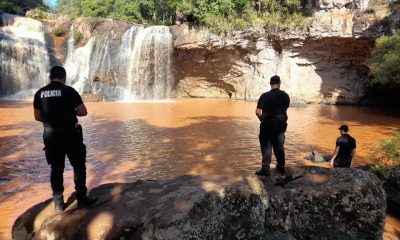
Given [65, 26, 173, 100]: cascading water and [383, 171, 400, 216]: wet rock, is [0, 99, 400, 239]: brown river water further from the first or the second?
[65, 26, 173, 100]: cascading water

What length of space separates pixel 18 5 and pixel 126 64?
58.5ft

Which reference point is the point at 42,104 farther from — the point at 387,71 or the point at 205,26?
the point at 205,26

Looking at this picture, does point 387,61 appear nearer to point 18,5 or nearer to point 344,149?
point 344,149

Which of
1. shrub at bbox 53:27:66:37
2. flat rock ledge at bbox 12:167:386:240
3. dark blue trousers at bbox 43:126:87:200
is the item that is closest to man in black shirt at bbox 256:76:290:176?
flat rock ledge at bbox 12:167:386:240

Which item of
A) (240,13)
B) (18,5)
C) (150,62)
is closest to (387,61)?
(240,13)

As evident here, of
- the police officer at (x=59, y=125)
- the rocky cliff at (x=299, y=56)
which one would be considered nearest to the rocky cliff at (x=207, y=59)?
the rocky cliff at (x=299, y=56)

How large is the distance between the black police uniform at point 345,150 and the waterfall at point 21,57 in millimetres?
23119

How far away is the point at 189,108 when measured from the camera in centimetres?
2105

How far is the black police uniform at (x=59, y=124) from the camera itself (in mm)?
4023

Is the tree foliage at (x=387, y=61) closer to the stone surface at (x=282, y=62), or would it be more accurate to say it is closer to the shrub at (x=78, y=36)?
the stone surface at (x=282, y=62)

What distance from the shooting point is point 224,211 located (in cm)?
394

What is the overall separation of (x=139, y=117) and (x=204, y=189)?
13418 mm

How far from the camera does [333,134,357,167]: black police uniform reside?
718cm

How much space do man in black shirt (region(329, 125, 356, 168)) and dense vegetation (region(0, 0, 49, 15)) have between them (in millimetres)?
32059
